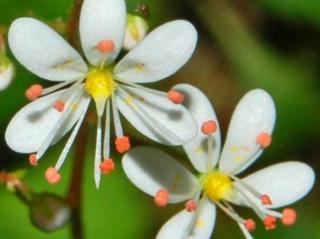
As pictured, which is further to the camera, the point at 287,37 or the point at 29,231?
the point at 287,37

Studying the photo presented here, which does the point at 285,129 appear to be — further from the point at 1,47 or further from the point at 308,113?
the point at 1,47

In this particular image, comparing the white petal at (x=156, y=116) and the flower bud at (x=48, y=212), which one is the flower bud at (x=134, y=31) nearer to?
the white petal at (x=156, y=116)

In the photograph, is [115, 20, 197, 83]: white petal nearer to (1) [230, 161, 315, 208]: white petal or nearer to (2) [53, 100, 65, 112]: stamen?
(2) [53, 100, 65, 112]: stamen

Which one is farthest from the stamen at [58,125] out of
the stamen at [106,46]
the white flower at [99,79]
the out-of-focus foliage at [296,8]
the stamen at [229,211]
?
the out-of-focus foliage at [296,8]

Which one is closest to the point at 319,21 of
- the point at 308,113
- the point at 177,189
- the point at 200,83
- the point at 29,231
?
the point at 308,113

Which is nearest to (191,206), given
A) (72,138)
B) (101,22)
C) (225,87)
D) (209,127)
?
(209,127)

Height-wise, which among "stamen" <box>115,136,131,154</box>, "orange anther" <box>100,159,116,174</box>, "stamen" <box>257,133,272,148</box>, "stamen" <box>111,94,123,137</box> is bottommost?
"stamen" <box>257,133,272,148</box>

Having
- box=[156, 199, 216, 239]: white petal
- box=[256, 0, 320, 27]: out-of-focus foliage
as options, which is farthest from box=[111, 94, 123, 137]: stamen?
box=[256, 0, 320, 27]: out-of-focus foliage
